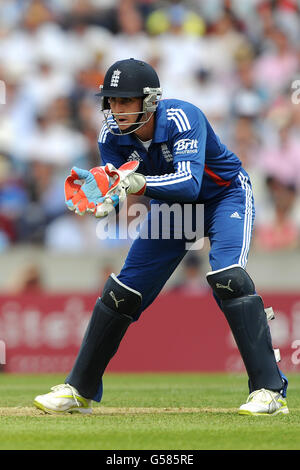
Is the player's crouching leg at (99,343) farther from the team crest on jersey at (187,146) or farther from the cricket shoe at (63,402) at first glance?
the team crest on jersey at (187,146)

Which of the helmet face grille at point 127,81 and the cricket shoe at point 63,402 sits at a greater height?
the helmet face grille at point 127,81

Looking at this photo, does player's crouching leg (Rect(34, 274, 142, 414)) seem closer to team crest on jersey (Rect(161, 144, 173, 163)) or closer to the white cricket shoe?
team crest on jersey (Rect(161, 144, 173, 163))

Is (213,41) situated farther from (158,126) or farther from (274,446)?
(274,446)

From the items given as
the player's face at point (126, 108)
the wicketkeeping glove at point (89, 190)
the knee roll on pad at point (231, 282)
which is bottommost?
the knee roll on pad at point (231, 282)

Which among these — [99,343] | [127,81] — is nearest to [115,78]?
[127,81]

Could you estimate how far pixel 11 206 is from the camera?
13.6 m

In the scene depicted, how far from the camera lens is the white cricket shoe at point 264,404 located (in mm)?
6012

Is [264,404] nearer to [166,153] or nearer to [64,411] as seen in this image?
[64,411]

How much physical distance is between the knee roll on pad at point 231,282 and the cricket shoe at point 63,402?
1.18 meters

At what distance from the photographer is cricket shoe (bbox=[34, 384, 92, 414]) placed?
247 inches

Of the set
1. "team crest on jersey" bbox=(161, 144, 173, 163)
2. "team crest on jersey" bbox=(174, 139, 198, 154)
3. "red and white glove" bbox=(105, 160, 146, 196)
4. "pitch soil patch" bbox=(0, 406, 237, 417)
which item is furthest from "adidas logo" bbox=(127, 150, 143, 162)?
"pitch soil patch" bbox=(0, 406, 237, 417)

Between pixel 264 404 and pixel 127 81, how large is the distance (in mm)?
2192

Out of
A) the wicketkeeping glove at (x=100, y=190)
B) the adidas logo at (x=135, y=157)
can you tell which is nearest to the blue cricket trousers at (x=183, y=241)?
the adidas logo at (x=135, y=157)

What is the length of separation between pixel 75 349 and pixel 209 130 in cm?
579
